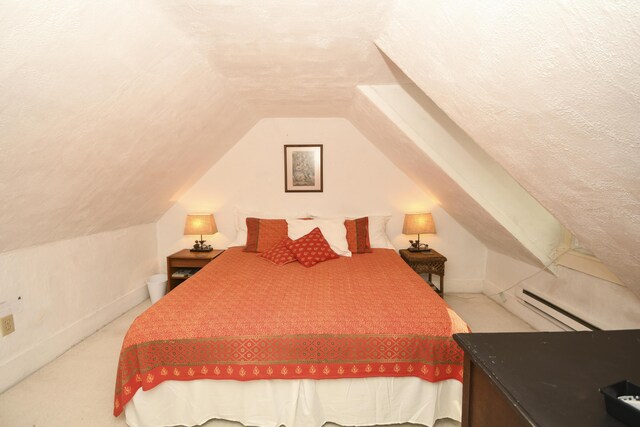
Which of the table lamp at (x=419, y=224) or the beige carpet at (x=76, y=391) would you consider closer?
the beige carpet at (x=76, y=391)

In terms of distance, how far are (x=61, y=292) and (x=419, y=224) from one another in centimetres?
326

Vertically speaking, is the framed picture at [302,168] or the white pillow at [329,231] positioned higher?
the framed picture at [302,168]

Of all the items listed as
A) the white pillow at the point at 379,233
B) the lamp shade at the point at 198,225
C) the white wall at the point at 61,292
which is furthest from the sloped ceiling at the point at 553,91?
the white wall at the point at 61,292

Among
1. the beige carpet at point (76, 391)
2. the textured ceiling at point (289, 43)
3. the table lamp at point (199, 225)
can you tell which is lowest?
the beige carpet at point (76, 391)

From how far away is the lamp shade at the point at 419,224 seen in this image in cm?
355

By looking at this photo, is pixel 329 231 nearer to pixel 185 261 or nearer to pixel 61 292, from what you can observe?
pixel 185 261

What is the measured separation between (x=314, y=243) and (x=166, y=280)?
5.77 feet

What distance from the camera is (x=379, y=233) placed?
3670 millimetres

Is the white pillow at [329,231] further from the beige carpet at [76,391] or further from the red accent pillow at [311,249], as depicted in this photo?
the beige carpet at [76,391]

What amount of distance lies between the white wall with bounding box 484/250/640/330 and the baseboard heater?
3cm

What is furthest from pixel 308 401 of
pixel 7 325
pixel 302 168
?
pixel 302 168

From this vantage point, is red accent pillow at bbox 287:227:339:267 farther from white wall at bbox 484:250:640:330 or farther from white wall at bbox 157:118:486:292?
white wall at bbox 484:250:640:330

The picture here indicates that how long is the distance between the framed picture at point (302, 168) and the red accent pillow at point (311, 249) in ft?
2.71

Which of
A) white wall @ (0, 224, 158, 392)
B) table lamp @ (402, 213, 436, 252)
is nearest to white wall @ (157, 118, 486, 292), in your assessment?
table lamp @ (402, 213, 436, 252)
